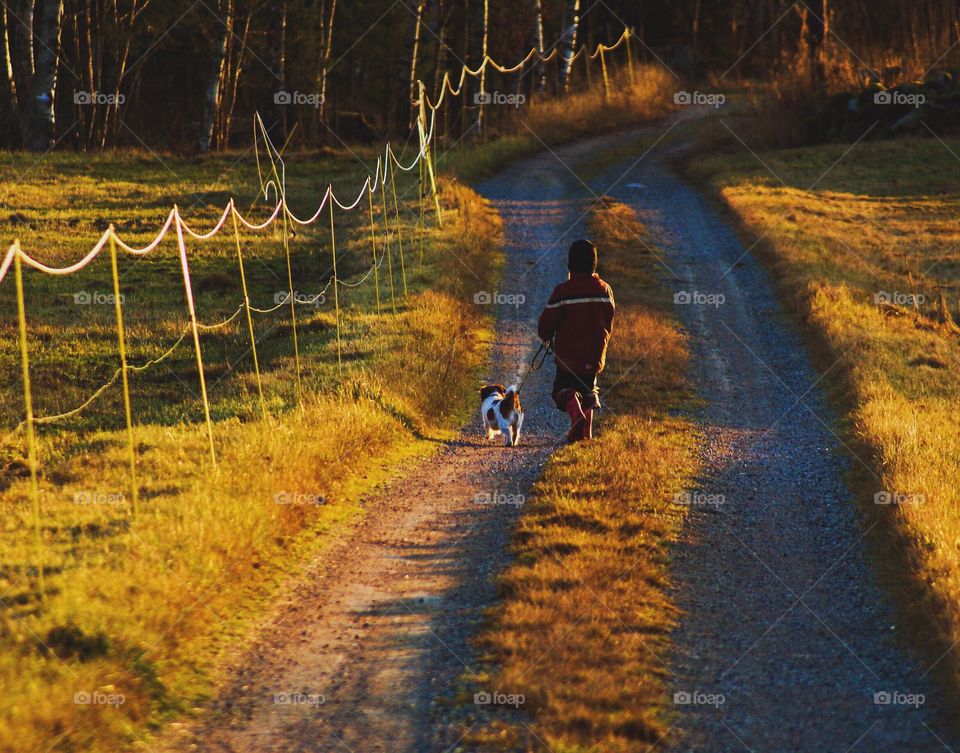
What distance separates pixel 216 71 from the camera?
30672 mm

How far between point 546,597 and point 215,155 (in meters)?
27.2

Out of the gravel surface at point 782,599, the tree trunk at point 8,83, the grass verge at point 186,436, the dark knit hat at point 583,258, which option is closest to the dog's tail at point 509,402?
the grass verge at point 186,436

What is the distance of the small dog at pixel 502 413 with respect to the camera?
11.3m

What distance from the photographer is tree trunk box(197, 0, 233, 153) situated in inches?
1199

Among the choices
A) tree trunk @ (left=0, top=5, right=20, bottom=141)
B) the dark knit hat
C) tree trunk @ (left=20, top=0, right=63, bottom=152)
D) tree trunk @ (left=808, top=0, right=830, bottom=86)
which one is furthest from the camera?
tree trunk @ (left=808, top=0, right=830, bottom=86)

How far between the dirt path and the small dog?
0.18m

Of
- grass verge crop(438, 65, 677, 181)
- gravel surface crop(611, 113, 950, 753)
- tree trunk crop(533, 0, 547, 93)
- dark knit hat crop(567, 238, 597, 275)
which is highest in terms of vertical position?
tree trunk crop(533, 0, 547, 93)

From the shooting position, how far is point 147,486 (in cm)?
867

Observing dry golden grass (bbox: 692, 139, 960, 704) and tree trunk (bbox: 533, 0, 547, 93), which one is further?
tree trunk (bbox: 533, 0, 547, 93)

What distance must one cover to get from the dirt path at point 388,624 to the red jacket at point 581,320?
3.39ft

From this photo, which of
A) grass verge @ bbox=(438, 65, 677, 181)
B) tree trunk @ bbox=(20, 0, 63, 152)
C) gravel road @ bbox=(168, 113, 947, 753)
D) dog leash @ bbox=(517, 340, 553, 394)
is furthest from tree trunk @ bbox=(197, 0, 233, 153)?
gravel road @ bbox=(168, 113, 947, 753)

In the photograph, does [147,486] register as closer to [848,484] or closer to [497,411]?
[497,411]

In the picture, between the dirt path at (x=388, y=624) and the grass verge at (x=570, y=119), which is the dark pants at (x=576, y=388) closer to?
the dirt path at (x=388, y=624)

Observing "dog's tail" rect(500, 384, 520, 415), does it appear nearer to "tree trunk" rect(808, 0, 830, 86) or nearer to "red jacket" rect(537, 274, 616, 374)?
"red jacket" rect(537, 274, 616, 374)
